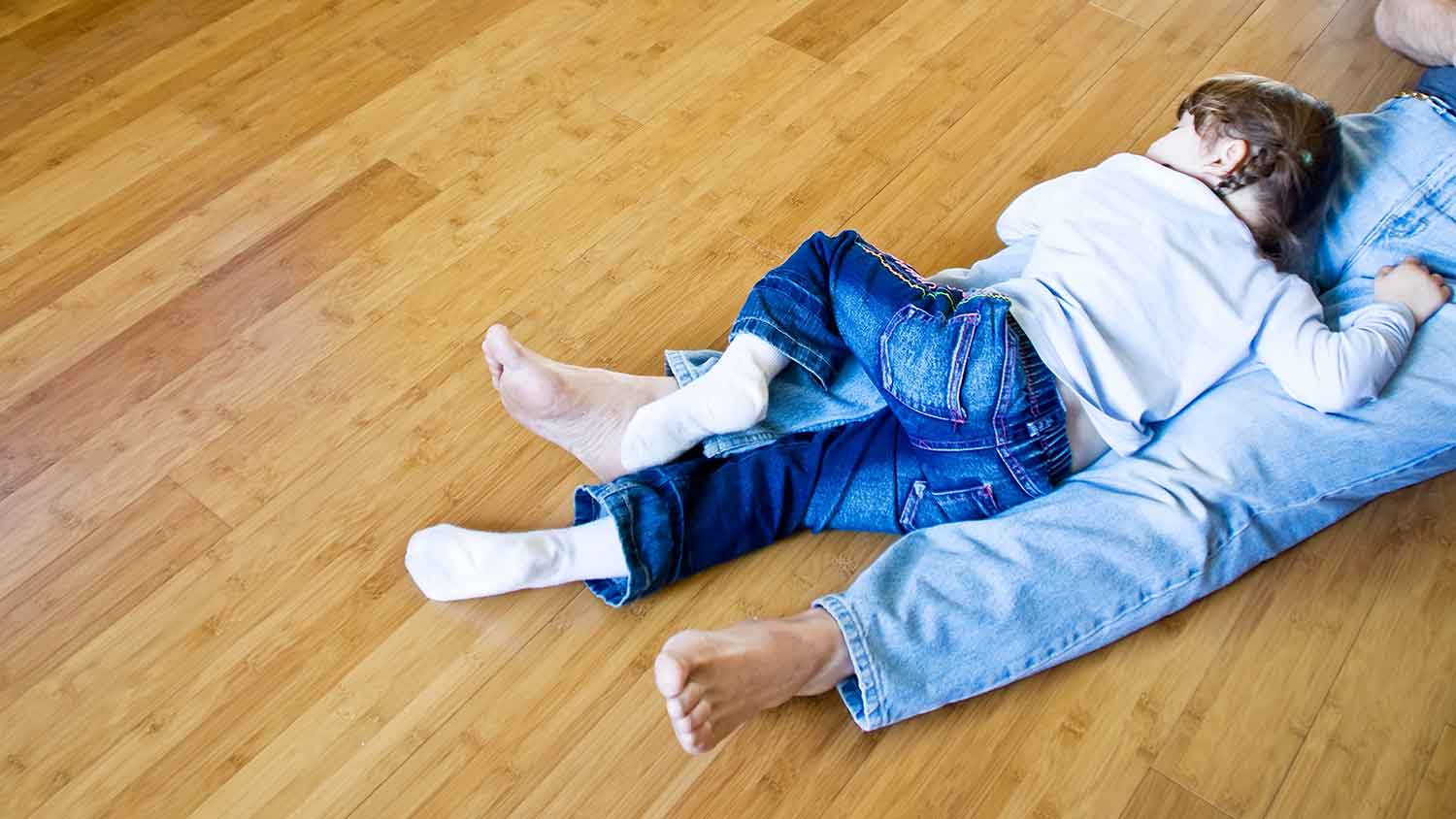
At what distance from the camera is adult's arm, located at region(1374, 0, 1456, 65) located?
60.7 inches

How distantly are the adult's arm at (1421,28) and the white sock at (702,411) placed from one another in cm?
107

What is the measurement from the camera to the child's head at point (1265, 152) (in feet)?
3.82

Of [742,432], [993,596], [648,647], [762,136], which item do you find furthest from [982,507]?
[762,136]

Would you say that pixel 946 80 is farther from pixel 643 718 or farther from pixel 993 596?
pixel 643 718

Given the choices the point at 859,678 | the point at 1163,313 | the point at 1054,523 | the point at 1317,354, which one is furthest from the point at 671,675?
the point at 1317,354

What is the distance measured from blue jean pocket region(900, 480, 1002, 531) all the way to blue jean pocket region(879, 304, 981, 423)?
9 cm

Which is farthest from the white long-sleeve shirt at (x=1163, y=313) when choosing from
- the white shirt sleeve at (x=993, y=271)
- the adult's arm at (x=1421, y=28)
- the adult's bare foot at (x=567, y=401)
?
the adult's arm at (x=1421, y=28)

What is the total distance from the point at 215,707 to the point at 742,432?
1.92 feet

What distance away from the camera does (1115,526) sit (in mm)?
1103

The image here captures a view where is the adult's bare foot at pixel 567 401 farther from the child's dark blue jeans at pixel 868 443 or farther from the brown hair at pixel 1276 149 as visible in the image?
the brown hair at pixel 1276 149

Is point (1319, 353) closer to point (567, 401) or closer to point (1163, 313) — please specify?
point (1163, 313)

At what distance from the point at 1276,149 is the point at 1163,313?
226 millimetres

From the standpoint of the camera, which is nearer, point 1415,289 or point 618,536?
point 618,536

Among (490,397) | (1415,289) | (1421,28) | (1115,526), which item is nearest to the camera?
(1115,526)
